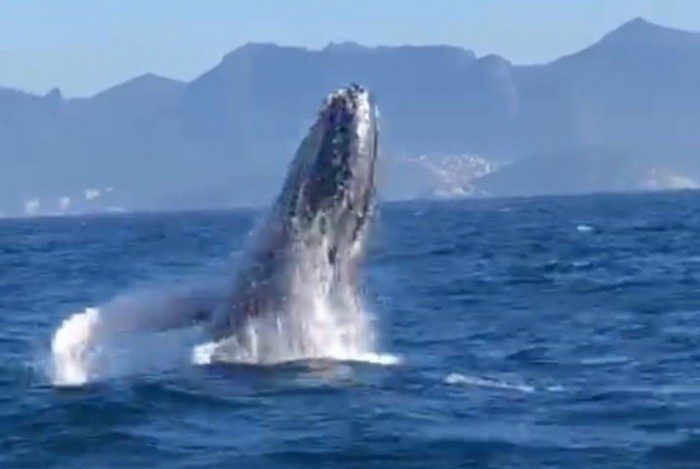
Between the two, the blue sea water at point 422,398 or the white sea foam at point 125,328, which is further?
the white sea foam at point 125,328

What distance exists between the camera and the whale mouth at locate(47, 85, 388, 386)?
62.9 feet

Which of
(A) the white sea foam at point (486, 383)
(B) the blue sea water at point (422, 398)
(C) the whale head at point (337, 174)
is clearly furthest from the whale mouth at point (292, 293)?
(A) the white sea foam at point (486, 383)

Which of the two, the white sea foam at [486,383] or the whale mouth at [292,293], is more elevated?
the whale mouth at [292,293]

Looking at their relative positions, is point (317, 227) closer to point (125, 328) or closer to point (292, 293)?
point (292, 293)

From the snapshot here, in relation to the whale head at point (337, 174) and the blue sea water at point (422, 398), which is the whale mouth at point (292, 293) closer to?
the whale head at point (337, 174)

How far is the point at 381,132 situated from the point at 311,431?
175 inches

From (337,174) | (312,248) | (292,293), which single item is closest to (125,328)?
(292,293)

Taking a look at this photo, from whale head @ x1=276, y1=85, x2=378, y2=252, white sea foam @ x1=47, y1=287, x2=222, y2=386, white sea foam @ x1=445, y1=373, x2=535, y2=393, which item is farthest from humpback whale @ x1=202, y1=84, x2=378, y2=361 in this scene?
white sea foam @ x1=445, y1=373, x2=535, y2=393

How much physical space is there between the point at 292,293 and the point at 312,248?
0.52 m

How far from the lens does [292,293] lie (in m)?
19.5

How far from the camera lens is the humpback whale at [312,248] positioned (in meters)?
19.1

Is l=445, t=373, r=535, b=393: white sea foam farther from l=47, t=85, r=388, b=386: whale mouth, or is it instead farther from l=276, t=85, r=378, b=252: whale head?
l=276, t=85, r=378, b=252: whale head

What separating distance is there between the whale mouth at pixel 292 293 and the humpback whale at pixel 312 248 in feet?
0.03

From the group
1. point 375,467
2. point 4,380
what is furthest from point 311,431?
point 4,380
